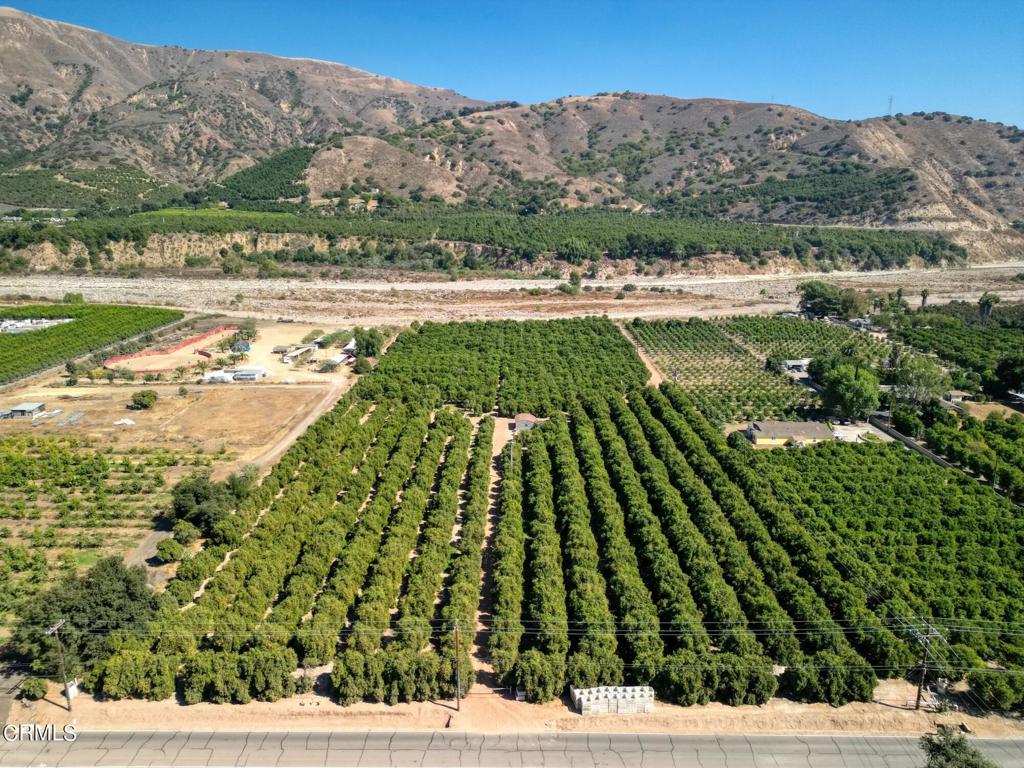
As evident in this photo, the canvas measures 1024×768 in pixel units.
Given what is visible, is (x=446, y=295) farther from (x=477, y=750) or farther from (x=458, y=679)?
(x=477, y=750)

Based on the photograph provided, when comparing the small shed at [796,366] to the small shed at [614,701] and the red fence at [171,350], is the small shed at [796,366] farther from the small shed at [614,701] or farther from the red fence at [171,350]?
the red fence at [171,350]

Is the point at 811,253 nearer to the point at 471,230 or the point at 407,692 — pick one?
the point at 471,230

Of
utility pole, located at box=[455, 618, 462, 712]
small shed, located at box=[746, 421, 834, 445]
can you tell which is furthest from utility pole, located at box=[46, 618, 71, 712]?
small shed, located at box=[746, 421, 834, 445]

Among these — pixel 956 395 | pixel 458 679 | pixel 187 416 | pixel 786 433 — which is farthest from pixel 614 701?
pixel 956 395

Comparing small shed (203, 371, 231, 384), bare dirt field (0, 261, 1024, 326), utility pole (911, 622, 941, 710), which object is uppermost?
bare dirt field (0, 261, 1024, 326)

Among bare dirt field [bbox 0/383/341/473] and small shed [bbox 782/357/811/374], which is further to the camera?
small shed [bbox 782/357/811/374]

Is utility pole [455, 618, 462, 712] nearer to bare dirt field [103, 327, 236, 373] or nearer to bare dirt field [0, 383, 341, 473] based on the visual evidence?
bare dirt field [0, 383, 341, 473]

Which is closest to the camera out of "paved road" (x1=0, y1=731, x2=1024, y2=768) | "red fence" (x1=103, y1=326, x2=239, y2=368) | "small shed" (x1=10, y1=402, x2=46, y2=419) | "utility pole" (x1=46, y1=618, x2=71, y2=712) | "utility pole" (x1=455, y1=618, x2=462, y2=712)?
"paved road" (x1=0, y1=731, x2=1024, y2=768)
